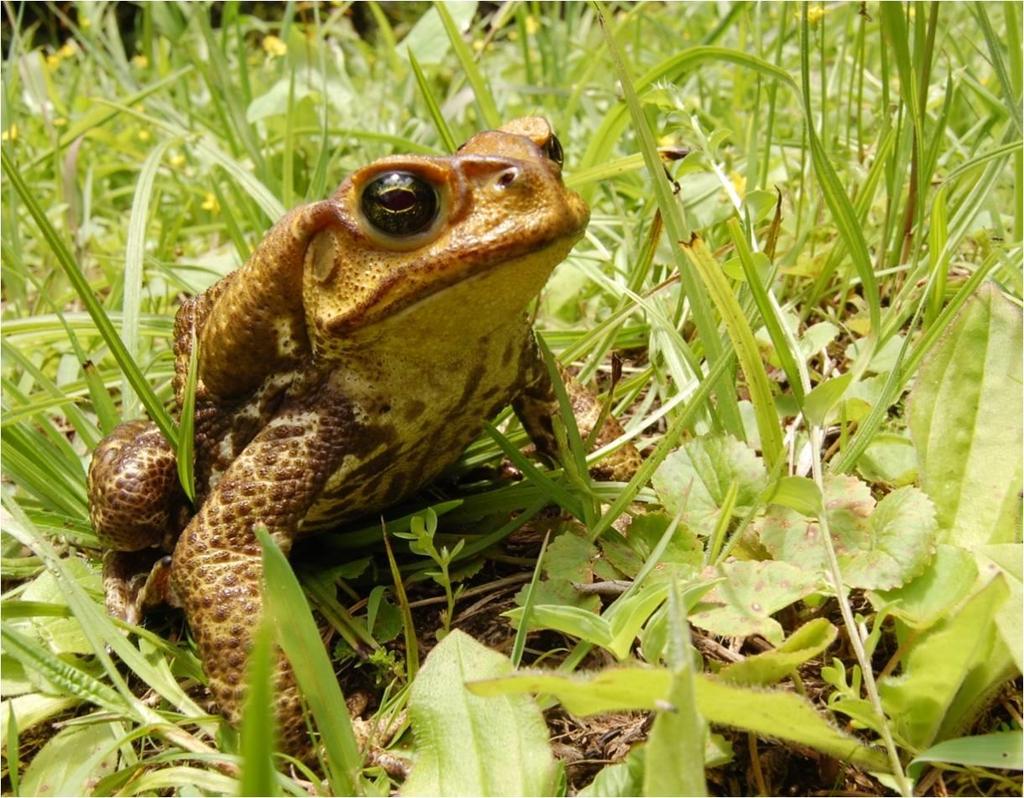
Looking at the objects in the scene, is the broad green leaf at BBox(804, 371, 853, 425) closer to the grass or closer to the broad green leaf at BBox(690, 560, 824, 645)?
the grass

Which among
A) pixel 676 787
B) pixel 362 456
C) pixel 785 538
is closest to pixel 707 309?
pixel 785 538

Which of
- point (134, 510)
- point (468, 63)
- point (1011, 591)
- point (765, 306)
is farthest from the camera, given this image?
point (468, 63)

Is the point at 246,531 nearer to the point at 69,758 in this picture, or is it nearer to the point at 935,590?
the point at 69,758

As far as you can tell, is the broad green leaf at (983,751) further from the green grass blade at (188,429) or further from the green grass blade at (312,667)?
the green grass blade at (188,429)

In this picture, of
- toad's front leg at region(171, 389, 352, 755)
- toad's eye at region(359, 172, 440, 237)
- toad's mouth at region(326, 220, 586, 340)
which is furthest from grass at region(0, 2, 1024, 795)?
toad's eye at region(359, 172, 440, 237)

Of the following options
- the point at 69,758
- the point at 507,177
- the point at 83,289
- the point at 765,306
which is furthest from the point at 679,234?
the point at 69,758

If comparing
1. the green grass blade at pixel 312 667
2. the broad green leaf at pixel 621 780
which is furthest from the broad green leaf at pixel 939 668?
the green grass blade at pixel 312 667
